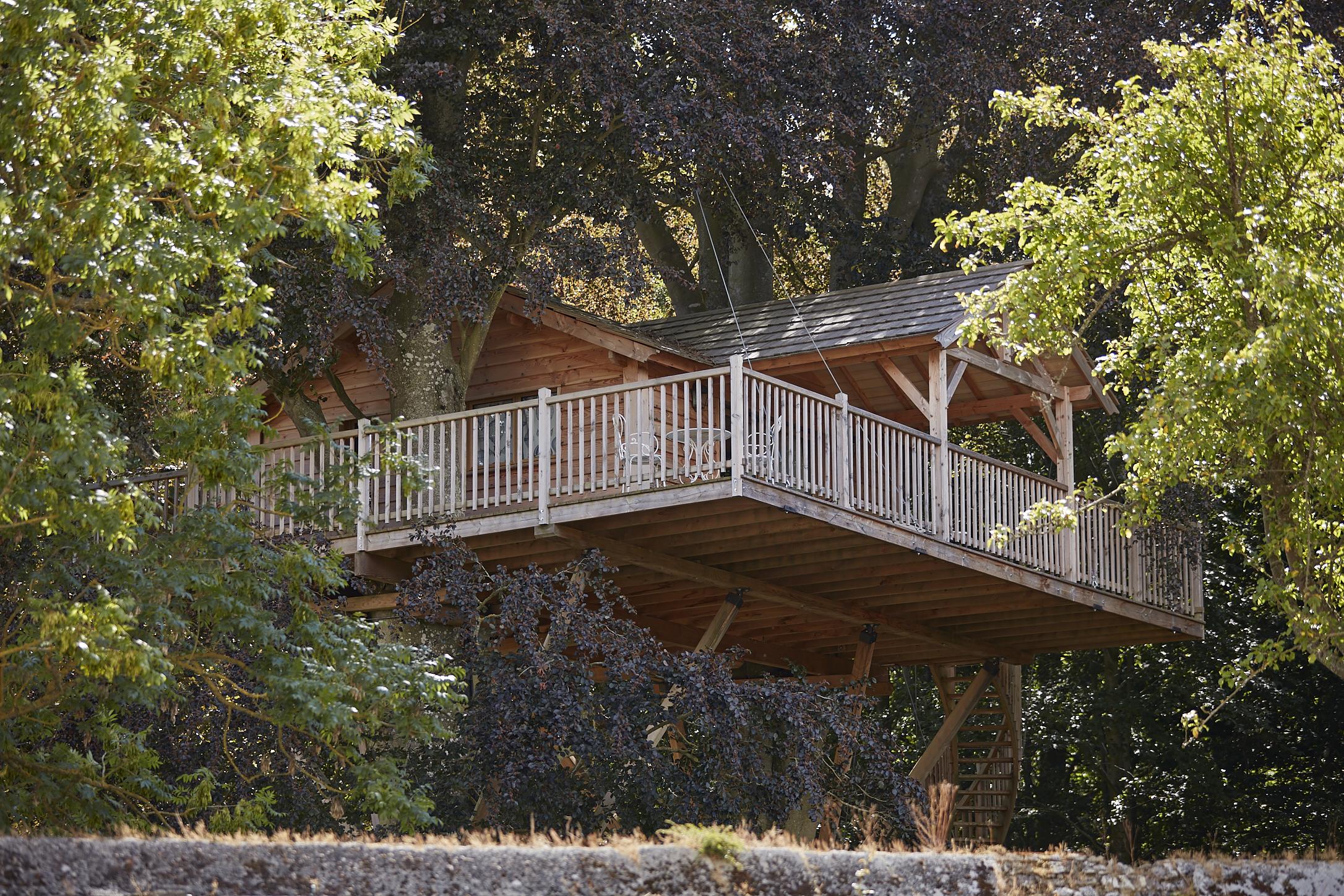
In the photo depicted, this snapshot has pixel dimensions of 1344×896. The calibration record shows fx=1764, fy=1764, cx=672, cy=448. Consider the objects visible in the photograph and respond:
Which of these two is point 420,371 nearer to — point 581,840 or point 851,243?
point 851,243

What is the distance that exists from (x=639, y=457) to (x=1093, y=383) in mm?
7165

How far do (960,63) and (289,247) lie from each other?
10345 mm

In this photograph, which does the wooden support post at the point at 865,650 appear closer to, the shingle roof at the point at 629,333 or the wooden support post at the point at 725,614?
the wooden support post at the point at 725,614

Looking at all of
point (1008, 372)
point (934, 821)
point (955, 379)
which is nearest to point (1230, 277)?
point (934, 821)

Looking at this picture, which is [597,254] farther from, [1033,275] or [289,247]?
[1033,275]

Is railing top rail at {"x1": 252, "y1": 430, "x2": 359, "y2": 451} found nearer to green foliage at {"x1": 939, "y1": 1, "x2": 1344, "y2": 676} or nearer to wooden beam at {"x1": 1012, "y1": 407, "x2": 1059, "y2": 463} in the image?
green foliage at {"x1": 939, "y1": 1, "x2": 1344, "y2": 676}

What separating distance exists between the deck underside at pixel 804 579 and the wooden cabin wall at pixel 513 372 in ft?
8.68

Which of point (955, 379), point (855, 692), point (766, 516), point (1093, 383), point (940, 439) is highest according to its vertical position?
point (1093, 383)

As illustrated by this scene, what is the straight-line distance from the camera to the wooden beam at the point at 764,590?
1841cm

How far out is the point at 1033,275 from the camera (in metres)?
15.2

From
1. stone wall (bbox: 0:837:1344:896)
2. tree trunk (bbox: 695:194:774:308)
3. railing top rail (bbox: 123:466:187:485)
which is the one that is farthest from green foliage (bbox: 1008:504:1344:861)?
stone wall (bbox: 0:837:1344:896)

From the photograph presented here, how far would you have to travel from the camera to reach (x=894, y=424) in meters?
18.6

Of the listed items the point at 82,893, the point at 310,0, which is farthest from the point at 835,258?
the point at 82,893

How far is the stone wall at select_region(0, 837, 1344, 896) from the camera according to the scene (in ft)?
27.1
